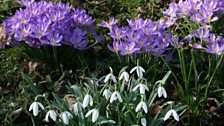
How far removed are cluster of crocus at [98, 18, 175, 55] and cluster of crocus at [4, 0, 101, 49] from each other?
21cm

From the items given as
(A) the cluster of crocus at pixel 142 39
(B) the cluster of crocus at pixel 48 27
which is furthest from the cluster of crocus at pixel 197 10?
(B) the cluster of crocus at pixel 48 27

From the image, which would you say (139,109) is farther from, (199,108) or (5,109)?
(5,109)

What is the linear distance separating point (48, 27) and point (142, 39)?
0.58 m

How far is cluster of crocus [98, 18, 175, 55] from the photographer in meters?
2.99

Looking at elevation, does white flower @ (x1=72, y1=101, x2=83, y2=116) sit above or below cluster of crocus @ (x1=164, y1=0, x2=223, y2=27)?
below

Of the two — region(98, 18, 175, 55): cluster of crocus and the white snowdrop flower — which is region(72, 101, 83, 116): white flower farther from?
region(98, 18, 175, 55): cluster of crocus

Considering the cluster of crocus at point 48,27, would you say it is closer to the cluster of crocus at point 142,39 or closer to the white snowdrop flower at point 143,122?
the cluster of crocus at point 142,39

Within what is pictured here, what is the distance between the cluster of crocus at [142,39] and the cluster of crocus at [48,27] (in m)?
0.21

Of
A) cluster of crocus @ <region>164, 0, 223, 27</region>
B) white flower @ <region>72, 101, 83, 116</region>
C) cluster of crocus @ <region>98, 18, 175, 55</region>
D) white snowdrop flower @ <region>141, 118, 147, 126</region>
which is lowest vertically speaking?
white snowdrop flower @ <region>141, 118, 147, 126</region>

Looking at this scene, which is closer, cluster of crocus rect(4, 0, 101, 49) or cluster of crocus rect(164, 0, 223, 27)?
cluster of crocus rect(4, 0, 101, 49)

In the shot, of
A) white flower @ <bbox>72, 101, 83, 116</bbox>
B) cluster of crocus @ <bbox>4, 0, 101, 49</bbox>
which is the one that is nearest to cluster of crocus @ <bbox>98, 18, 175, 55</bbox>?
cluster of crocus @ <bbox>4, 0, 101, 49</bbox>

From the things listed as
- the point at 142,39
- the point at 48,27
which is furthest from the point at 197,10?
the point at 48,27

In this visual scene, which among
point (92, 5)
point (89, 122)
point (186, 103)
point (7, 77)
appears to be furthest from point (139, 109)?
point (92, 5)

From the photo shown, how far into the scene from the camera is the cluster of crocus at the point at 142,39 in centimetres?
299
